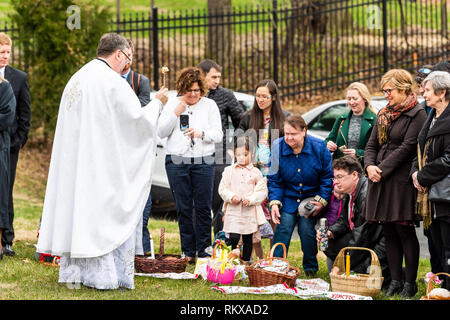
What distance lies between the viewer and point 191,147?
8.04 meters

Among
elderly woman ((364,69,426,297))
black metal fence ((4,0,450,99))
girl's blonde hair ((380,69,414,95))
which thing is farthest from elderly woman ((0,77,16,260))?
black metal fence ((4,0,450,99))

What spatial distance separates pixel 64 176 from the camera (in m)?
6.51

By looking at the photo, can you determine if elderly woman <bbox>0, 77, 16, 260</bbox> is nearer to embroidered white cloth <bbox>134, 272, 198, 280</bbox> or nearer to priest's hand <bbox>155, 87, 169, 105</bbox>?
embroidered white cloth <bbox>134, 272, 198, 280</bbox>

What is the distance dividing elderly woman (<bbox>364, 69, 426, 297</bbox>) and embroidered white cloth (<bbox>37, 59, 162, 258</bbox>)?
2157 mm

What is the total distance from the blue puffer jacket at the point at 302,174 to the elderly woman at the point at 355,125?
406 mm

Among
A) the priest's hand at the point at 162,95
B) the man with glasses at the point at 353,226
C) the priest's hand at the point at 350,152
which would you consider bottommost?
the man with glasses at the point at 353,226

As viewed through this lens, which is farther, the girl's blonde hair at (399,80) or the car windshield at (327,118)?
the car windshield at (327,118)

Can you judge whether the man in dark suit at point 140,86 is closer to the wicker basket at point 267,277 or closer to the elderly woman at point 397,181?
the wicker basket at point 267,277

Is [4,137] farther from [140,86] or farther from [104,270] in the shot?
[104,270]

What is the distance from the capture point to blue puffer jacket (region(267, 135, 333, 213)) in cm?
772

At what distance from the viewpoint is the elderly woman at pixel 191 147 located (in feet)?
26.2

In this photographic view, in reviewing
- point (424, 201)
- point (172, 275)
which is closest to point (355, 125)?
point (424, 201)

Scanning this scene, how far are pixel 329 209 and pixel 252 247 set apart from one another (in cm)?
93

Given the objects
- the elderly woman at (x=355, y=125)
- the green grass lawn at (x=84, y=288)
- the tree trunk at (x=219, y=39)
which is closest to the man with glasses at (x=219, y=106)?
the green grass lawn at (x=84, y=288)
